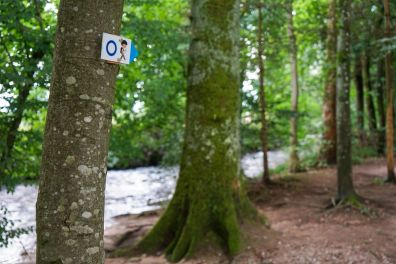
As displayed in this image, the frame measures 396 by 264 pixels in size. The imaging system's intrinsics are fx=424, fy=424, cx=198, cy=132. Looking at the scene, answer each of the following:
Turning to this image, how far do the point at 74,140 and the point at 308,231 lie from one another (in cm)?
492

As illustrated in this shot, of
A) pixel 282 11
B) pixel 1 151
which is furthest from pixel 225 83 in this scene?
pixel 282 11

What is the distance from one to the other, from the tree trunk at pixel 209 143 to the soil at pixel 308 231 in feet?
1.02

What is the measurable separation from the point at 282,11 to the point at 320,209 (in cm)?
608

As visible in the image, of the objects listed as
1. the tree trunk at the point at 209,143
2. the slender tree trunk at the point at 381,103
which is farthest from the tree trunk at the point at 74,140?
the slender tree trunk at the point at 381,103

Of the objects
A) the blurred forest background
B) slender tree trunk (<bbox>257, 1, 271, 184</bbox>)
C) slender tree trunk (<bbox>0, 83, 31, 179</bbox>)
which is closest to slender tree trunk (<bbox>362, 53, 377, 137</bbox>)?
the blurred forest background

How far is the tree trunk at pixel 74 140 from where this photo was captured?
2416mm

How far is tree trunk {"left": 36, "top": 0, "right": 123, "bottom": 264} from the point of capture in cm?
242

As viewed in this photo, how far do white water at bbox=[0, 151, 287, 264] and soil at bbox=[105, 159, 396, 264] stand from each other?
1.43 metres

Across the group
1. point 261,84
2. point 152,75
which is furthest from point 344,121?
point 152,75

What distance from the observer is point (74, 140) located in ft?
7.92

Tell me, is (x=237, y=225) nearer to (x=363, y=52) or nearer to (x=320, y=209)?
(x=320, y=209)

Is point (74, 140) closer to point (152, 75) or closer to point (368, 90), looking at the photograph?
point (152, 75)

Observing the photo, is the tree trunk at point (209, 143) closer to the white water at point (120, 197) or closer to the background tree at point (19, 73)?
the background tree at point (19, 73)

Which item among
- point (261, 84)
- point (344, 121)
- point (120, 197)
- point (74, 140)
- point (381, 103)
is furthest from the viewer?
point (381, 103)
